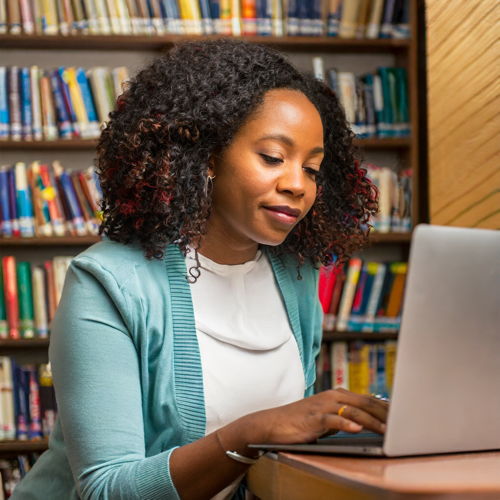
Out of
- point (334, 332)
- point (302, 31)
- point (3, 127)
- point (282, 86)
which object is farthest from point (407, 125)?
point (282, 86)

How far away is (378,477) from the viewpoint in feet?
2.24

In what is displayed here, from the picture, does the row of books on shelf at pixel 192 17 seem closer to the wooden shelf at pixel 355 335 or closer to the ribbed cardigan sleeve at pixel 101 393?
the wooden shelf at pixel 355 335

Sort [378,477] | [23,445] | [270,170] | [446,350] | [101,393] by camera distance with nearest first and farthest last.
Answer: [378,477]
[446,350]
[101,393]
[270,170]
[23,445]

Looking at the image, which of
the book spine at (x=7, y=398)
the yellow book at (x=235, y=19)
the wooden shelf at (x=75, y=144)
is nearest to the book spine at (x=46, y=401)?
the book spine at (x=7, y=398)

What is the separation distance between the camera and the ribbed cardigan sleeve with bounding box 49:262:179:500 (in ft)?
3.38

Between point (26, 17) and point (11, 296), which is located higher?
point (26, 17)

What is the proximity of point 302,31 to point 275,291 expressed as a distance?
6.15 feet

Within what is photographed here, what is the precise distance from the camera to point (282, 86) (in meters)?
1.36

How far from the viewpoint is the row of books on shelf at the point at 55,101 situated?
9.54ft

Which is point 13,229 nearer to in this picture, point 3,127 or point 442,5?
point 3,127

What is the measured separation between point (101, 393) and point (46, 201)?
6.33 ft

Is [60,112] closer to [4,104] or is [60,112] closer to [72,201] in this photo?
[4,104]

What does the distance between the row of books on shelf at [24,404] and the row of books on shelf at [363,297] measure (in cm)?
109

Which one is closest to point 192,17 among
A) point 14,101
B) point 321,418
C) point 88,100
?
point 88,100
